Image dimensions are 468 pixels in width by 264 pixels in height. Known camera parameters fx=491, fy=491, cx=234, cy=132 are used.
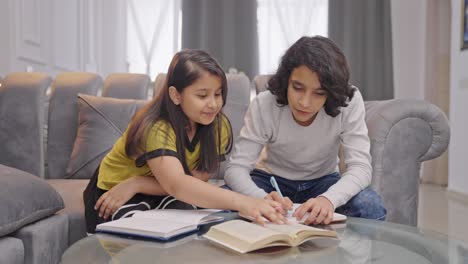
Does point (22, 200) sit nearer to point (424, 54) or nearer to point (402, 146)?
point (402, 146)

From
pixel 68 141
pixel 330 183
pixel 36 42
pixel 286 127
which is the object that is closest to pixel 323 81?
pixel 286 127

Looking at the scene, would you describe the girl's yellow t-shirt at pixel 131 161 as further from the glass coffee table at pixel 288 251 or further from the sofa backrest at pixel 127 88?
the sofa backrest at pixel 127 88

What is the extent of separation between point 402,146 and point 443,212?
195cm

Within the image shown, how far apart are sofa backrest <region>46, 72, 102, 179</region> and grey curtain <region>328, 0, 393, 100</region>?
3107 millimetres

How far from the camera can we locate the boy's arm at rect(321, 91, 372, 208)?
1.26m

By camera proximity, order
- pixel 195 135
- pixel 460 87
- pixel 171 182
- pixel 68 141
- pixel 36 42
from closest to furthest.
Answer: pixel 171 182
pixel 195 135
pixel 68 141
pixel 36 42
pixel 460 87

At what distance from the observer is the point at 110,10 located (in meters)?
4.29

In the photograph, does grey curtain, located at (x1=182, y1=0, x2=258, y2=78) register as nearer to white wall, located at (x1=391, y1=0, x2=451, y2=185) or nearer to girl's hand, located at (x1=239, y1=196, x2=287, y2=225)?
white wall, located at (x1=391, y1=0, x2=451, y2=185)

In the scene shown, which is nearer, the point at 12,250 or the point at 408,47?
the point at 12,250

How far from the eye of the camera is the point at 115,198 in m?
1.30

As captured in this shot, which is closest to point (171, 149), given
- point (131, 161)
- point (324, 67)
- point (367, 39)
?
point (131, 161)

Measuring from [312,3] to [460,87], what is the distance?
1548 mm

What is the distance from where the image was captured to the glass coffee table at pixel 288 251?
768 millimetres

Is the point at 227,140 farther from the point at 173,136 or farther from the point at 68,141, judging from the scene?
the point at 68,141
